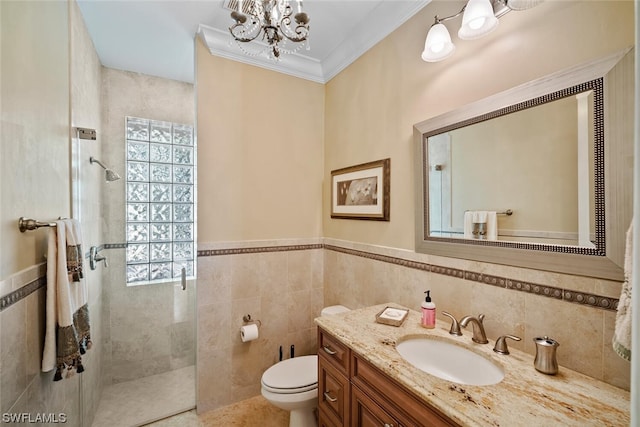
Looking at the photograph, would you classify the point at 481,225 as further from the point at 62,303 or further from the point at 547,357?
the point at 62,303

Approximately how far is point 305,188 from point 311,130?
0.55 m

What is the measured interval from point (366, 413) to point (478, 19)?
1.78 m

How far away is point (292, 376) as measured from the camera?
176cm

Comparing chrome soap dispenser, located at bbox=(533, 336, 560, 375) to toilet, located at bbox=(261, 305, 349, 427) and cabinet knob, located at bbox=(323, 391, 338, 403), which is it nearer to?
cabinet knob, located at bbox=(323, 391, 338, 403)

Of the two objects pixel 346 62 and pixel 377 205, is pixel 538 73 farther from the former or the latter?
pixel 346 62

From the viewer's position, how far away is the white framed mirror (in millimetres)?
877

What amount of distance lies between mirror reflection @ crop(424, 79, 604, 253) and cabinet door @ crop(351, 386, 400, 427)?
34.3 inches

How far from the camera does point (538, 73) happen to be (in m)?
1.08

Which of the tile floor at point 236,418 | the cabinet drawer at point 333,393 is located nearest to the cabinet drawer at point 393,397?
the cabinet drawer at point 333,393

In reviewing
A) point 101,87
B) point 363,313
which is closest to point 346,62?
point 363,313

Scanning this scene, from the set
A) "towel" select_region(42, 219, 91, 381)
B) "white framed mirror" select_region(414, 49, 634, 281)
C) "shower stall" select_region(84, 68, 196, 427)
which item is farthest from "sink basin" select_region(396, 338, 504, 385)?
"shower stall" select_region(84, 68, 196, 427)

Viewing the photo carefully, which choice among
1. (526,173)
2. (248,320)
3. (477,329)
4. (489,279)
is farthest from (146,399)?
(526,173)

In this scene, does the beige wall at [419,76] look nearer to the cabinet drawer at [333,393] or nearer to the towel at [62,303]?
the cabinet drawer at [333,393]

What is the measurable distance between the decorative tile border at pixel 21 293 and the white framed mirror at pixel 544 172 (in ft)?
5.94
